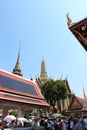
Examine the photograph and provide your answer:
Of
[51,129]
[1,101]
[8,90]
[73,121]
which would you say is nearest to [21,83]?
[8,90]

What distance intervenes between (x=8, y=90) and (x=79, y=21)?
12960 mm

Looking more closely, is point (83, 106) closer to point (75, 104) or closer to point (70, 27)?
point (75, 104)

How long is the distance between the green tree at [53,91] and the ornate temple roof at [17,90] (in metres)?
18.0

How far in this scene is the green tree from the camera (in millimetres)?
44688

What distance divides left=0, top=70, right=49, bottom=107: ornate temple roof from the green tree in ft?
59.0

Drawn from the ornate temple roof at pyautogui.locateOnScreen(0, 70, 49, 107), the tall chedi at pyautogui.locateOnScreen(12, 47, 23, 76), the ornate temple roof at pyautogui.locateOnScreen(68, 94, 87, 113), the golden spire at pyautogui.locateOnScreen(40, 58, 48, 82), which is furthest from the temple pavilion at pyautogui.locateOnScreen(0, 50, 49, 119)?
the golden spire at pyautogui.locateOnScreen(40, 58, 48, 82)

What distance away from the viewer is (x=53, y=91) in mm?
44625

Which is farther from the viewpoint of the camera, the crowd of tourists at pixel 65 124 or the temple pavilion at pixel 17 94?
the temple pavilion at pixel 17 94

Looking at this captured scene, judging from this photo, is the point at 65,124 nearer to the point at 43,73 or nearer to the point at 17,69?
the point at 17,69

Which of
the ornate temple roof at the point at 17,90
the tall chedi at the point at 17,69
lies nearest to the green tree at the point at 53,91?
the tall chedi at the point at 17,69

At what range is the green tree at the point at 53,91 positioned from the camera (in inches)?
1759

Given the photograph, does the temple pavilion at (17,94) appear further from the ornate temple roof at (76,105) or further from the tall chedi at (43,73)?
the tall chedi at (43,73)

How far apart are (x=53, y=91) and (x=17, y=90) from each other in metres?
22.8

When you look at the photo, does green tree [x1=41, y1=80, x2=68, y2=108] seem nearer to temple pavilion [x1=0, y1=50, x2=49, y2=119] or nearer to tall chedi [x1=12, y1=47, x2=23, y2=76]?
tall chedi [x1=12, y1=47, x2=23, y2=76]
